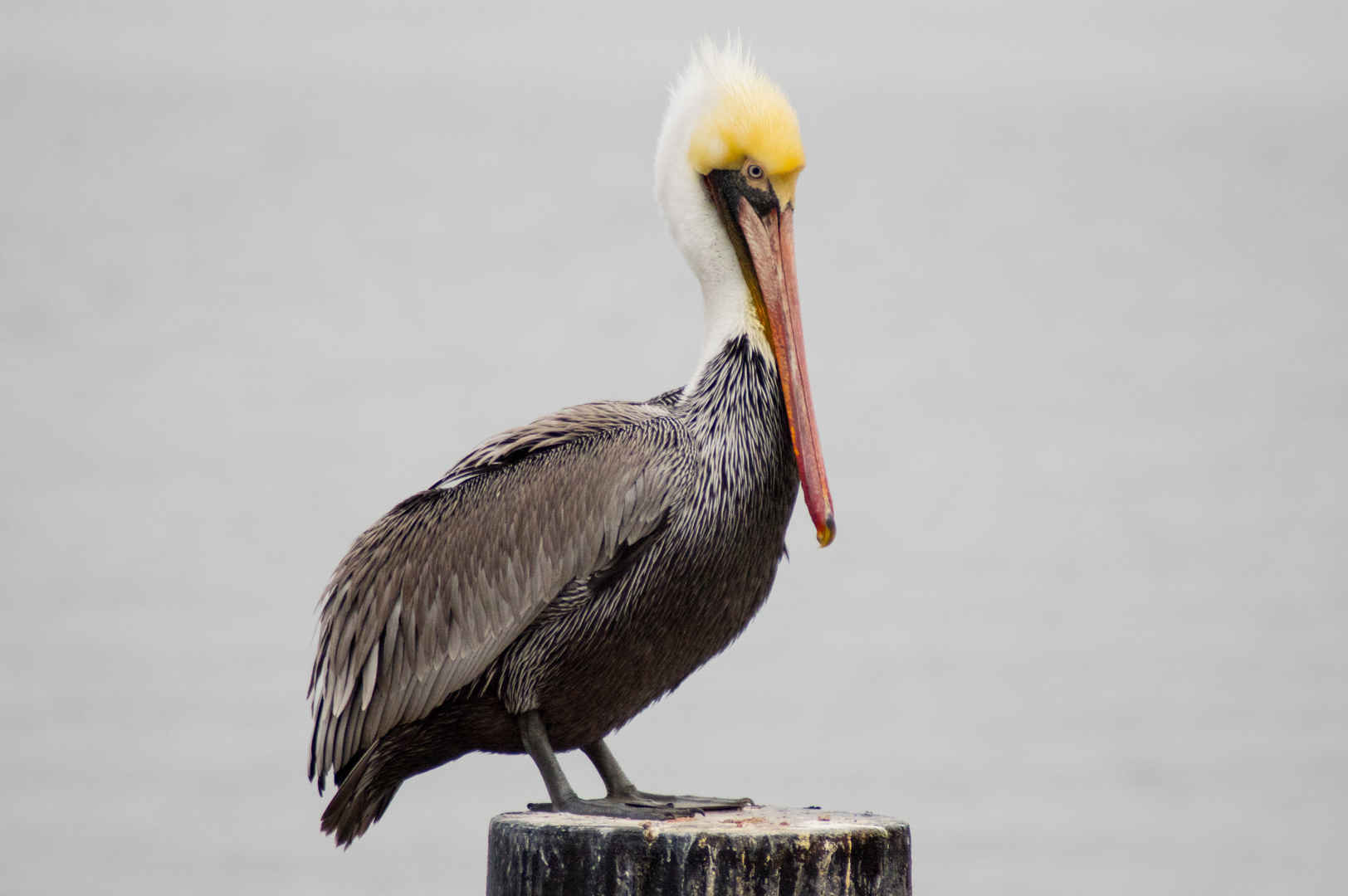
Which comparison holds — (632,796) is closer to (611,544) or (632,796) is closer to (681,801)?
(681,801)

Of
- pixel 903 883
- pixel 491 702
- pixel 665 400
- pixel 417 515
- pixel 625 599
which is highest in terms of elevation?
pixel 665 400

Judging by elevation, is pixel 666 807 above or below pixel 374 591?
below

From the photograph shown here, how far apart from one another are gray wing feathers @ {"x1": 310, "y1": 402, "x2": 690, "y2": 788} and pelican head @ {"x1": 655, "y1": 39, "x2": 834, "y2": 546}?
0.22 meters

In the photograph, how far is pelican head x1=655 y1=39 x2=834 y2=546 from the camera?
7.52 feet

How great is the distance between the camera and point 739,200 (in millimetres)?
2320

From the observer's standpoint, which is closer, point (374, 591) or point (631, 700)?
point (631, 700)

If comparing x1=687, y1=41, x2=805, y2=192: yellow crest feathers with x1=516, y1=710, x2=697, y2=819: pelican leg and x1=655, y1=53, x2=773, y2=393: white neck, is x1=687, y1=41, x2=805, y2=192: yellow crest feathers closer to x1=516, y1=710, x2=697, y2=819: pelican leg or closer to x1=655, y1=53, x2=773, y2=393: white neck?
x1=655, y1=53, x2=773, y2=393: white neck

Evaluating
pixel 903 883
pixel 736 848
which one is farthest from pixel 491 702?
pixel 903 883

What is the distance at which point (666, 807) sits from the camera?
213cm

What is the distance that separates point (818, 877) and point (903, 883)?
6.3 inches

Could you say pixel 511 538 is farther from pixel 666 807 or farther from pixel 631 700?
pixel 666 807

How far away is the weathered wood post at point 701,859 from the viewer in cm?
186

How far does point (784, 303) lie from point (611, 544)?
500mm

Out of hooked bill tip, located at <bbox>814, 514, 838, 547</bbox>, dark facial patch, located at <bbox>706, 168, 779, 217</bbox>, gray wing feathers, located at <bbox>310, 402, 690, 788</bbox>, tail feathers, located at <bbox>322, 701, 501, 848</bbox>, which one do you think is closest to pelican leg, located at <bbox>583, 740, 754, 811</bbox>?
tail feathers, located at <bbox>322, 701, 501, 848</bbox>
